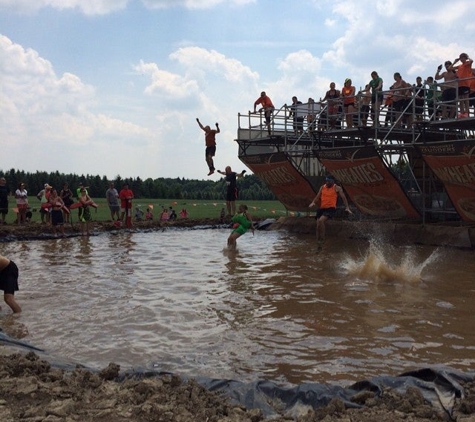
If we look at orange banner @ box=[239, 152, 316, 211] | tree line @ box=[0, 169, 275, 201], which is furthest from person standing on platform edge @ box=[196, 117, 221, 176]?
tree line @ box=[0, 169, 275, 201]

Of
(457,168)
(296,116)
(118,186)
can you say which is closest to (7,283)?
(457,168)

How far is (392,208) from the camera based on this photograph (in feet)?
58.6

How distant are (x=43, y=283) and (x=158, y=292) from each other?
2.39 meters

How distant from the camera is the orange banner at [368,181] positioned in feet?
56.2

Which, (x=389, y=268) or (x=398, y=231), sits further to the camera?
(x=398, y=231)

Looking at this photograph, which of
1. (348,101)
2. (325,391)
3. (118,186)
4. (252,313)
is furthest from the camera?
(118,186)

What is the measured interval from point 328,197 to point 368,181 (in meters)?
4.19

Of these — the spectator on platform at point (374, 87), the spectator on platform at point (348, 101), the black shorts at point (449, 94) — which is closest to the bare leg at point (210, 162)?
the spectator on platform at point (348, 101)

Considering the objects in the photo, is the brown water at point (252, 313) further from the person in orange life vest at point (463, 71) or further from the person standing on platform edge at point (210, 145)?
the person standing on platform edge at point (210, 145)

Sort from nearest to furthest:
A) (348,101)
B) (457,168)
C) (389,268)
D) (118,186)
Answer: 1. (389,268)
2. (457,168)
3. (348,101)
4. (118,186)

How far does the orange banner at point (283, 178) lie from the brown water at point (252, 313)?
23.0 feet

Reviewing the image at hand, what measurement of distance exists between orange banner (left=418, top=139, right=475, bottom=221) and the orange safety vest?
328cm

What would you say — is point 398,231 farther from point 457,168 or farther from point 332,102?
point 332,102

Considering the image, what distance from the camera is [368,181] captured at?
1786 centimetres
